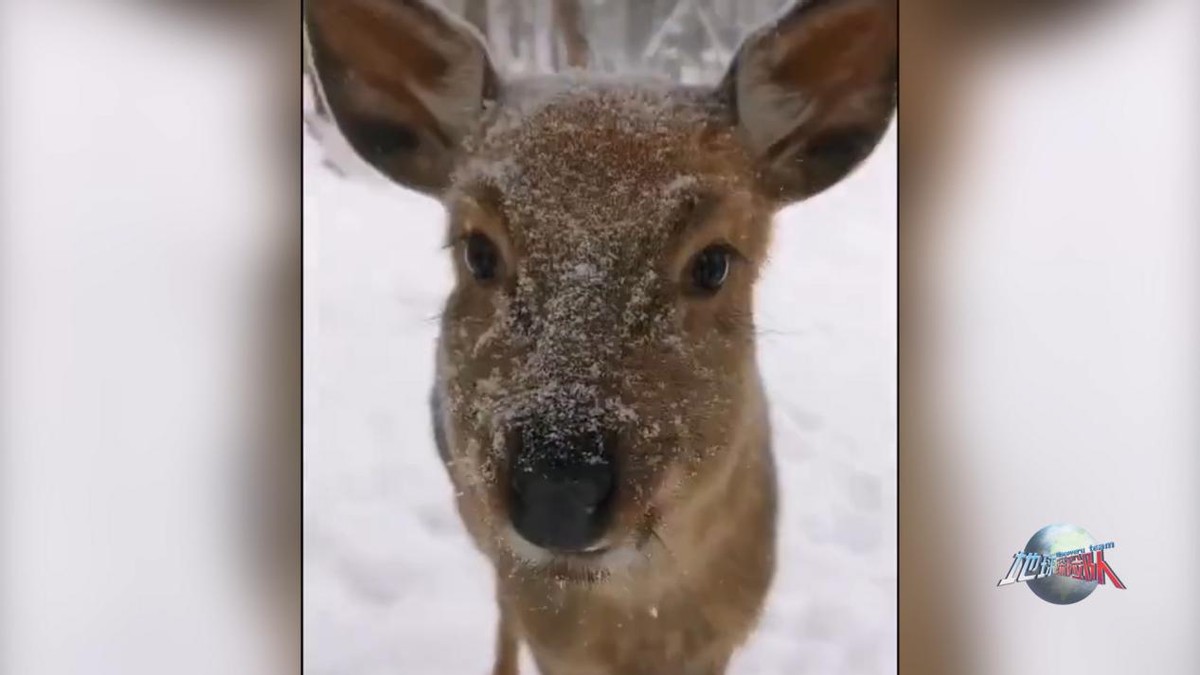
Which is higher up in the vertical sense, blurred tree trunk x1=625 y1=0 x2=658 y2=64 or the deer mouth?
blurred tree trunk x1=625 y1=0 x2=658 y2=64

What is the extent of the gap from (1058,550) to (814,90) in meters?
0.65

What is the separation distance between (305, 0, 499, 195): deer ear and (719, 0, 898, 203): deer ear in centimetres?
32


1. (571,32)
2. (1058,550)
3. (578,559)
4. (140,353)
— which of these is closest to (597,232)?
(571,32)

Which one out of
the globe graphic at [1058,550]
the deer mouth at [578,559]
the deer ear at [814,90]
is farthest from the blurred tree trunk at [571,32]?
the globe graphic at [1058,550]

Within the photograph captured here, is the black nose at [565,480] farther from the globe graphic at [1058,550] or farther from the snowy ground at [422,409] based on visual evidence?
the globe graphic at [1058,550]

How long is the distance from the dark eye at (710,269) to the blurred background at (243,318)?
3.4 inches

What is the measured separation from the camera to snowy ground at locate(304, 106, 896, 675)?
969 millimetres

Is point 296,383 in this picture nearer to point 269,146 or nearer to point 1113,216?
point 269,146

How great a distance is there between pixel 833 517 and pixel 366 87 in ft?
2.53

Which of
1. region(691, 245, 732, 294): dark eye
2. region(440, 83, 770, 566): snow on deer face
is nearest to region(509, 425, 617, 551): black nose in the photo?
region(440, 83, 770, 566): snow on deer face

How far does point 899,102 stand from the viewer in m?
0.99

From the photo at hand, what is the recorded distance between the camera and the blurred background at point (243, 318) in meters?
0.98

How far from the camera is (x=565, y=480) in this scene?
93 centimetres

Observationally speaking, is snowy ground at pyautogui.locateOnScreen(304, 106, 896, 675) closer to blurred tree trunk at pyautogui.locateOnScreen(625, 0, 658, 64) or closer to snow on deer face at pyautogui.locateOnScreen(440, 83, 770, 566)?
snow on deer face at pyautogui.locateOnScreen(440, 83, 770, 566)
